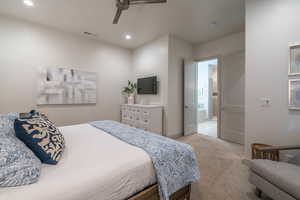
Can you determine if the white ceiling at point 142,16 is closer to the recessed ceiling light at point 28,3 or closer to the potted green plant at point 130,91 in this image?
the recessed ceiling light at point 28,3

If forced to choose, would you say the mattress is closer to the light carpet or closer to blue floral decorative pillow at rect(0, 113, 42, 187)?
blue floral decorative pillow at rect(0, 113, 42, 187)

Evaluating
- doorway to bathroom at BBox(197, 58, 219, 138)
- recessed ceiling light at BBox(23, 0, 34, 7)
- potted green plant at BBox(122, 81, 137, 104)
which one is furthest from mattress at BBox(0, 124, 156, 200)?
doorway to bathroom at BBox(197, 58, 219, 138)

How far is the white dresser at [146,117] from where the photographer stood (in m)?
3.53

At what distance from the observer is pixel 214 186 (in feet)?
5.85

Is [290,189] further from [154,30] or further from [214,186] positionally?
[154,30]

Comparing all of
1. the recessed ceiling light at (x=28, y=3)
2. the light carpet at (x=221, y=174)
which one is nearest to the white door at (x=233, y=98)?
the light carpet at (x=221, y=174)

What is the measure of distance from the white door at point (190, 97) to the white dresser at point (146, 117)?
85 centimetres

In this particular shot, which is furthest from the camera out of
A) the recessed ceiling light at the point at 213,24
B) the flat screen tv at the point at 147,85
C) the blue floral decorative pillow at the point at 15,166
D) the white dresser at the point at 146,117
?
the flat screen tv at the point at 147,85

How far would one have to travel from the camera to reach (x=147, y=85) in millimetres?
4148

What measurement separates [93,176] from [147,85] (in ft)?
11.2

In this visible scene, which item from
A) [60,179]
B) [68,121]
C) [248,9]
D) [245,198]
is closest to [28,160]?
[60,179]

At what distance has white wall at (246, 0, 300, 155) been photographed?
1.90 meters

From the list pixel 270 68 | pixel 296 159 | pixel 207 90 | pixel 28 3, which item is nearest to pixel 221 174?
pixel 296 159

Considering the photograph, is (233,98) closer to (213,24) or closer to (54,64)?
(213,24)
